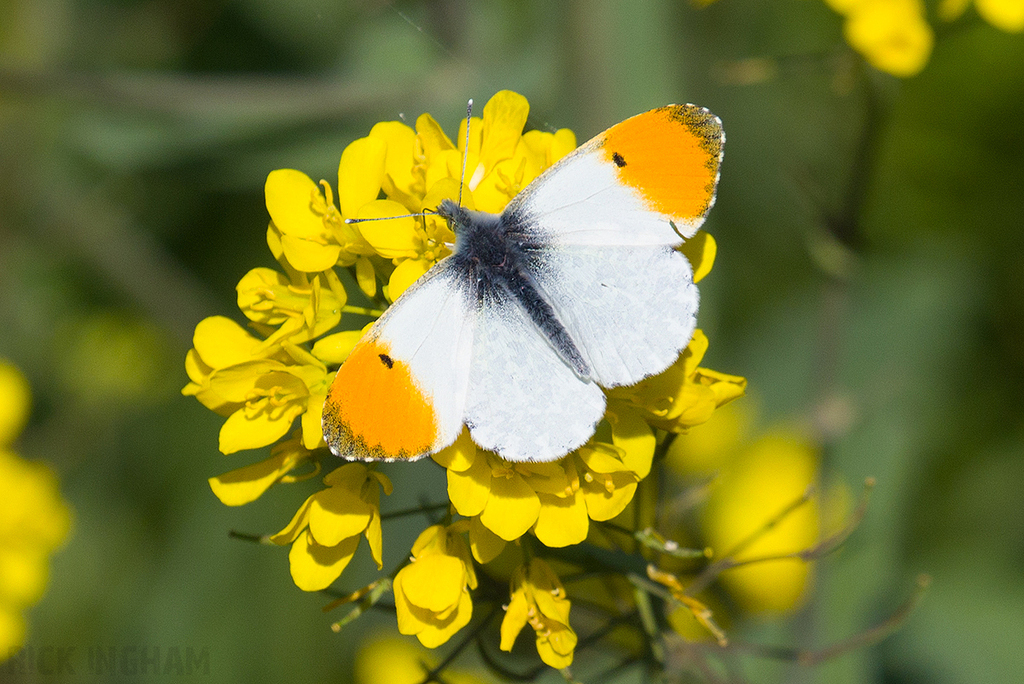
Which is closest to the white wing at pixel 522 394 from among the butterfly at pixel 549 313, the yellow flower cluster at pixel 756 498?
the butterfly at pixel 549 313

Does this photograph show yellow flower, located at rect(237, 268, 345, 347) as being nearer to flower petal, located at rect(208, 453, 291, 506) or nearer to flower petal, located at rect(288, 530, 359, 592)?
flower petal, located at rect(208, 453, 291, 506)

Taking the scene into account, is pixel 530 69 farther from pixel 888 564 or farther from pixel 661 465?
pixel 888 564

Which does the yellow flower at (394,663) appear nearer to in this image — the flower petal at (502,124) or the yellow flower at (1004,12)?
the flower petal at (502,124)

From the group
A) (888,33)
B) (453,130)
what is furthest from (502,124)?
(453,130)

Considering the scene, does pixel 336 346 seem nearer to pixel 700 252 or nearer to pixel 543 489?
pixel 543 489

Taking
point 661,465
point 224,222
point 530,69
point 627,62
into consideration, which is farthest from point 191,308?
point 661,465

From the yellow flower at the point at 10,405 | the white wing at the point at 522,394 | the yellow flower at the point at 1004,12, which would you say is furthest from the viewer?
the yellow flower at the point at 10,405
